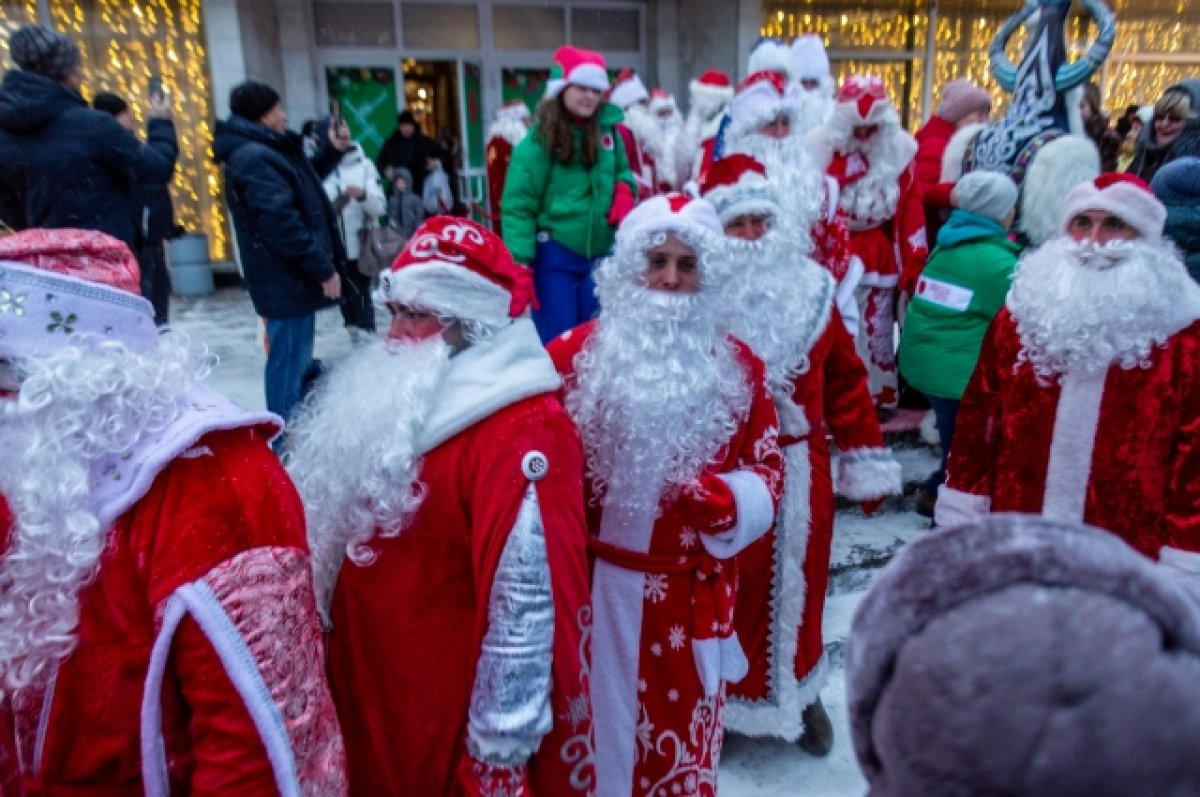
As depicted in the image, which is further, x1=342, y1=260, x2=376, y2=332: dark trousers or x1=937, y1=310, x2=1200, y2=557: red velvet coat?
x1=342, y1=260, x2=376, y2=332: dark trousers

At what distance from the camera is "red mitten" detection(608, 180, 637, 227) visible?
4705 millimetres

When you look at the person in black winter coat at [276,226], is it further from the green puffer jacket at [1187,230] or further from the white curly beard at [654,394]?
the green puffer jacket at [1187,230]

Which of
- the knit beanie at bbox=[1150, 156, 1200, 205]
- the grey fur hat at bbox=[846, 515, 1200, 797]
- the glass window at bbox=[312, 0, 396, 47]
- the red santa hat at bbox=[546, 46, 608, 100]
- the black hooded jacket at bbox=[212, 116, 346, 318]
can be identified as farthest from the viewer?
the glass window at bbox=[312, 0, 396, 47]

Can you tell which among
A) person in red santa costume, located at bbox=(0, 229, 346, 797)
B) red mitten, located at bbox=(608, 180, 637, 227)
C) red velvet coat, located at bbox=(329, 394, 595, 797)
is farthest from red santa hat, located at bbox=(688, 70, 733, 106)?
person in red santa costume, located at bbox=(0, 229, 346, 797)

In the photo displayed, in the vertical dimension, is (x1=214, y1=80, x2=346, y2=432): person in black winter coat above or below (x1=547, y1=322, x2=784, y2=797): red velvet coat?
above

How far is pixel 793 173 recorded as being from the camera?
4156 mm

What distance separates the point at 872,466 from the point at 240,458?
226 centimetres

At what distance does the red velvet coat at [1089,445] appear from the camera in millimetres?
2268

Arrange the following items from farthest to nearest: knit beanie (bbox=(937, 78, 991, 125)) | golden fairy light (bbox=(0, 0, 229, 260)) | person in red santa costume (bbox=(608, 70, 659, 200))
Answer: golden fairy light (bbox=(0, 0, 229, 260)), person in red santa costume (bbox=(608, 70, 659, 200)), knit beanie (bbox=(937, 78, 991, 125))

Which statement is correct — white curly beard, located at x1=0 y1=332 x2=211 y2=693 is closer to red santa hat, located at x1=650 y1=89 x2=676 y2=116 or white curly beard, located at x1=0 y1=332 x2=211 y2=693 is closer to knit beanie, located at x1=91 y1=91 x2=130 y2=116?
knit beanie, located at x1=91 y1=91 x2=130 y2=116

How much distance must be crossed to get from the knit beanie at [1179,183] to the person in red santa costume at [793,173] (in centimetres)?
124

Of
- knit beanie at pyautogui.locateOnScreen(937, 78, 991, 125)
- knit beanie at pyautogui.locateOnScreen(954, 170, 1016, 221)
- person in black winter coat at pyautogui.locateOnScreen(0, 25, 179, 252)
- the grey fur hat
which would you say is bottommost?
the grey fur hat

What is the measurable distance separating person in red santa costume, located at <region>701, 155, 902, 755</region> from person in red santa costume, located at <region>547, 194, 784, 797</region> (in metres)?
0.51

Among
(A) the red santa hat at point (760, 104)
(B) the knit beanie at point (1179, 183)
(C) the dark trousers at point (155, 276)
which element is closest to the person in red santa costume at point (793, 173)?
(A) the red santa hat at point (760, 104)
